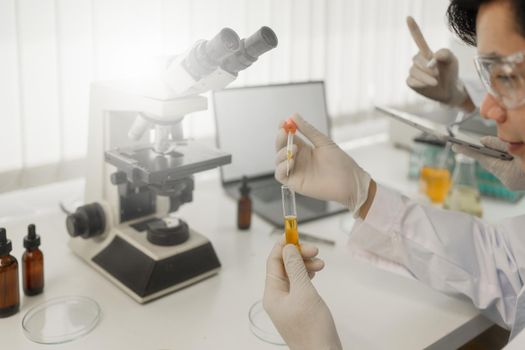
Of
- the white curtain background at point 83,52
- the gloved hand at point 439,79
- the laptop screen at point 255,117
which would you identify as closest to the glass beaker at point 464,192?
the gloved hand at point 439,79

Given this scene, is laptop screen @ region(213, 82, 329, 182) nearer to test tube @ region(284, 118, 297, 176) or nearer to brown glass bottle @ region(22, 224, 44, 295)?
test tube @ region(284, 118, 297, 176)

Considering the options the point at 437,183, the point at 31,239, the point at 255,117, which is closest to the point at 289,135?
the point at 31,239

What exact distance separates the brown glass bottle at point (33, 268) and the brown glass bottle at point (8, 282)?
6 cm

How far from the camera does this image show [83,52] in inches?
65.6

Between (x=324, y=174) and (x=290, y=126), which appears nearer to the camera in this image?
(x=290, y=126)

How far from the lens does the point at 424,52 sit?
5.06ft

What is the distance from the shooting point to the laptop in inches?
69.0

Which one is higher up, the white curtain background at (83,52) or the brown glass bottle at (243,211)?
the white curtain background at (83,52)

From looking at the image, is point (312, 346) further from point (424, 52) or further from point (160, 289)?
point (424, 52)

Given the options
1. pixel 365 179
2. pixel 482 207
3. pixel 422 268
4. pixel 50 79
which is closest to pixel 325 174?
pixel 365 179

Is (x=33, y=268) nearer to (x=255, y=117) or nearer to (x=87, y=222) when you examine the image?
(x=87, y=222)

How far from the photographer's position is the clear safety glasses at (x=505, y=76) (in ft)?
2.90

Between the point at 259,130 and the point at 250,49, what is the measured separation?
821 mm

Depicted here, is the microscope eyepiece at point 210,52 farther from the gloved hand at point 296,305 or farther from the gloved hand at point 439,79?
the gloved hand at point 439,79
